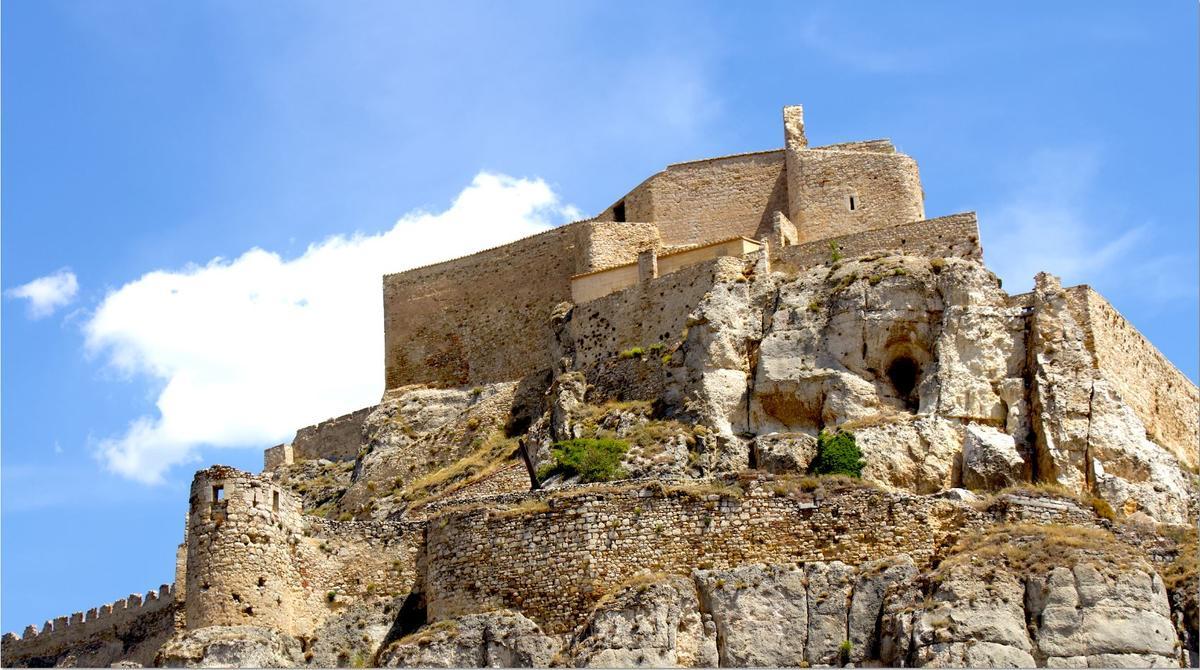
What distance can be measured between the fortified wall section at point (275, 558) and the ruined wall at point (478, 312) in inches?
728

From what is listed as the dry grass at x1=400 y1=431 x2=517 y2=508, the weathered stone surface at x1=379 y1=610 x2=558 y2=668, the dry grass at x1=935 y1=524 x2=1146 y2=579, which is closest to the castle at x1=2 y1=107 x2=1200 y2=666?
the weathered stone surface at x1=379 y1=610 x2=558 y2=668

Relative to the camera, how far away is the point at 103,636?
53.2 metres

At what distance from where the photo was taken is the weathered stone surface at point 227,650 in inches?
1698

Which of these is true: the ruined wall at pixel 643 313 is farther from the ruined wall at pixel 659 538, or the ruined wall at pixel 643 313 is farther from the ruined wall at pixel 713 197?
the ruined wall at pixel 659 538

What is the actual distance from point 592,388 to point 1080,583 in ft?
72.9

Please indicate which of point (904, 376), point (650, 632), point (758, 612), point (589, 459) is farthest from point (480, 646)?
point (904, 376)

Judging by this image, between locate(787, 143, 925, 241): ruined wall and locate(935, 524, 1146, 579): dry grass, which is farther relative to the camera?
locate(787, 143, 925, 241): ruined wall

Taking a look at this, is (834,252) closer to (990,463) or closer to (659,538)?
(990,463)

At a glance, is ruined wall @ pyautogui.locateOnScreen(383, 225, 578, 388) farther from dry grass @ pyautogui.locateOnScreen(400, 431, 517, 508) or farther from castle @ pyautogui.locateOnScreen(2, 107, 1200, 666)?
dry grass @ pyautogui.locateOnScreen(400, 431, 517, 508)

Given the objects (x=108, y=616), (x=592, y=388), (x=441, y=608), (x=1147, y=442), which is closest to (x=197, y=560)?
(x=441, y=608)

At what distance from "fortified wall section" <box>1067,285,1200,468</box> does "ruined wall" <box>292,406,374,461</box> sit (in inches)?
978

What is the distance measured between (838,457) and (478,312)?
21.3 m

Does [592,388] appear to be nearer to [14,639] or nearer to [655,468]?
[655,468]

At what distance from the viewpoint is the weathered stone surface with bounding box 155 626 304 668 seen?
43125 mm
